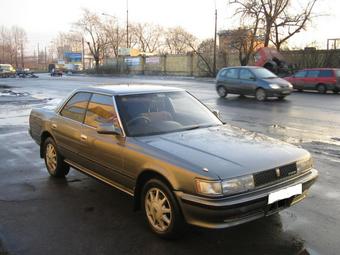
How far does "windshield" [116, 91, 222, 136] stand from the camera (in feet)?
16.3

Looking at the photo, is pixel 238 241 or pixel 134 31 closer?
pixel 238 241

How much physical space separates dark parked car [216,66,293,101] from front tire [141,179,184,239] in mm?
15349

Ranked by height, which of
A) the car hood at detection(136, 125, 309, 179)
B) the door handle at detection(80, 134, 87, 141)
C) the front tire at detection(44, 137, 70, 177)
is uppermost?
the car hood at detection(136, 125, 309, 179)

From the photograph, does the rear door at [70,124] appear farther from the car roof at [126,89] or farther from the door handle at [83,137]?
the car roof at [126,89]

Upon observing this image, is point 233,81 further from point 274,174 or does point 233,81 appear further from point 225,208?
point 225,208

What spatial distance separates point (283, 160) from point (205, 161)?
83 cm

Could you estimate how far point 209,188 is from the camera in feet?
12.4

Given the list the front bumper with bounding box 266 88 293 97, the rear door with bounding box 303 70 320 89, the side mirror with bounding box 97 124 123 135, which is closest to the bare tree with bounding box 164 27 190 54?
the rear door with bounding box 303 70 320 89

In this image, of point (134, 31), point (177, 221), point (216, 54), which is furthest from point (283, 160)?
point (134, 31)

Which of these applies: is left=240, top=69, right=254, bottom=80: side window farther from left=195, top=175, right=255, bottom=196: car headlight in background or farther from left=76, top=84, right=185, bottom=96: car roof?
left=195, top=175, right=255, bottom=196: car headlight in background

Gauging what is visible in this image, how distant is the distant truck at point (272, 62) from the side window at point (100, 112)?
3129 centimetres

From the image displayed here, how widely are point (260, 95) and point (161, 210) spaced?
15692 mm

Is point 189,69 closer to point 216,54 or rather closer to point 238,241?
point 216,54

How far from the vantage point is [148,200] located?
4410 mm
